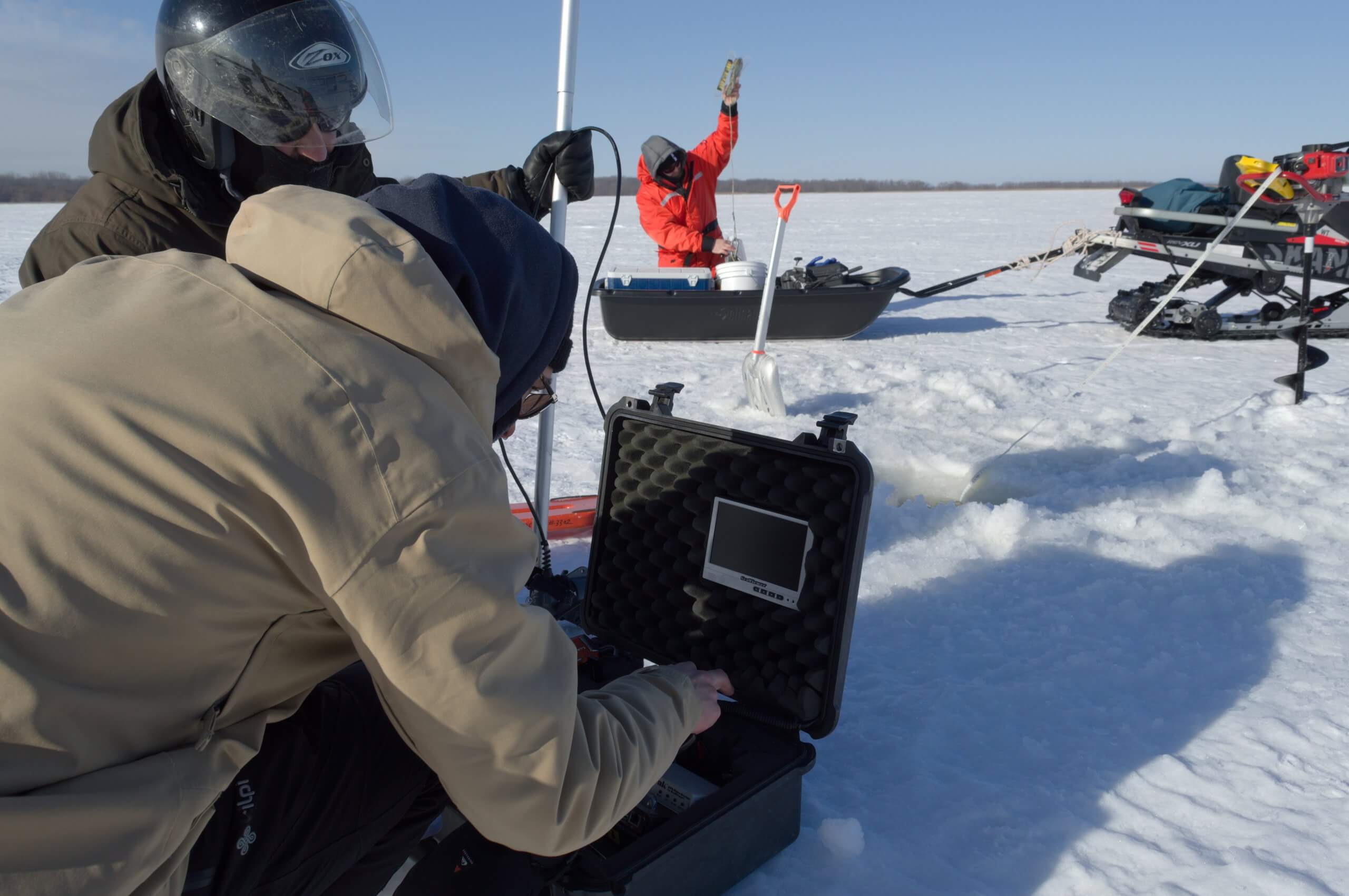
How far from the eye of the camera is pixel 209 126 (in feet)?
6.31

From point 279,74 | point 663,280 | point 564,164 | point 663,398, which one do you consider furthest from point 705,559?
point 663,280

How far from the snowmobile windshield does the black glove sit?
0.44m

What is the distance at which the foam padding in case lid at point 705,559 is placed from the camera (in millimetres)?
1688

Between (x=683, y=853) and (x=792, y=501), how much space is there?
688 mm

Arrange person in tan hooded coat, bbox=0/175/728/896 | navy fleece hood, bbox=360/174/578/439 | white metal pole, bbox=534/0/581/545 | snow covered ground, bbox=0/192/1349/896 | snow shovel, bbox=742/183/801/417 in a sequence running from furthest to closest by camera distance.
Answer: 1. snow shovel, bbox=742/183/801/417
2. white metal pole, bbox=534/0/581/545
3. snow covered ground, bbox=0/192/1349/896
4. navy fleece hood, bbox=360/174/578/439
5. person in tan hooded coat, bbox=0/175/728/896

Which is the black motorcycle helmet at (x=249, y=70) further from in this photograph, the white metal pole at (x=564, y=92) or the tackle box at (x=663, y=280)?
the tackle box at (x=663, y=280)

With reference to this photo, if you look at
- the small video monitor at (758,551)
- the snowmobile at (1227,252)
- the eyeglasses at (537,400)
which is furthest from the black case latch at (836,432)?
the snowmobile at (1227,252)

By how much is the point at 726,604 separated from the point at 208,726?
43.7 inches

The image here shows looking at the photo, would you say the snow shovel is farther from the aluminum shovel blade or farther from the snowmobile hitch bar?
the snowmobile hitch bar

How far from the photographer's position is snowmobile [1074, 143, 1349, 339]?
6242 millimetres

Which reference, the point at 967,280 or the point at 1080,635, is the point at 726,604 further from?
the point at 967,280

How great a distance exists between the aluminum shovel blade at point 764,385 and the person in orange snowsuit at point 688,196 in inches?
102

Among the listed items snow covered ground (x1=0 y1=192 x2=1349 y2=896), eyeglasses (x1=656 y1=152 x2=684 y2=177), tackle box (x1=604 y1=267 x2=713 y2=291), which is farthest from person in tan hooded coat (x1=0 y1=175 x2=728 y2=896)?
eyeglasses (x1=656 y1=152 x2=684 y2=177)

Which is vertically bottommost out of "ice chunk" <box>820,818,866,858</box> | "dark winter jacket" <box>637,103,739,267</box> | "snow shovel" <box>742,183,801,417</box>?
"ice chunk" <box>820,818,866,858</box>
